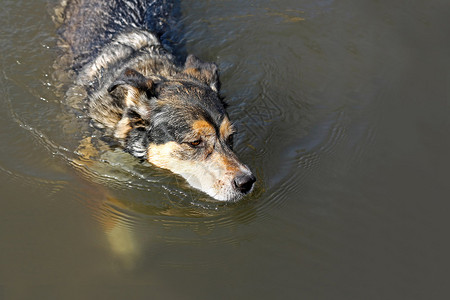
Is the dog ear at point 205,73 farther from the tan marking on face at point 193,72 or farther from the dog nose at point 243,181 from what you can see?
the dog nose at point 243,181

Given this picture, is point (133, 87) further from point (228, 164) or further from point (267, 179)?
point (267, 179)

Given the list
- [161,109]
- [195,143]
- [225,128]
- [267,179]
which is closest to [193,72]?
[161,109]

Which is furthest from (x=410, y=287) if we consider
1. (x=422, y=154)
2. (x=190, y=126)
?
(x=190, y=126)

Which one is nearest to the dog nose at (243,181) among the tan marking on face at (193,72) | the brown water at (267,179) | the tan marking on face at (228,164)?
the tan marking on face at (228,164)

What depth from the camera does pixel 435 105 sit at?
7656mm

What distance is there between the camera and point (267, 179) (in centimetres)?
668

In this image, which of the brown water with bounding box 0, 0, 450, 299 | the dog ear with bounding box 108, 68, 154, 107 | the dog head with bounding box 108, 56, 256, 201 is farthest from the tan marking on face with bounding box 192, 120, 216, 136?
the brown water with bounding box 0, 0, 450, 299

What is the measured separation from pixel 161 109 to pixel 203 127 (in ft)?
2.16

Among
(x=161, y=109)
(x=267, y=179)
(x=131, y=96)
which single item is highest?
(x=131, y=96)

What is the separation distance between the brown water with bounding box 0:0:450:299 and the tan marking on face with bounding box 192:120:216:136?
3.41 ft

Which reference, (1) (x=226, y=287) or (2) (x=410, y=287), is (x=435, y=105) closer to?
(2) (x=410, y=287)

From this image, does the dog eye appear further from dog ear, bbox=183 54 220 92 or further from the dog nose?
dog ear, bbox=183 54 220 92

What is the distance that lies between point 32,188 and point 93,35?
9.96 ft

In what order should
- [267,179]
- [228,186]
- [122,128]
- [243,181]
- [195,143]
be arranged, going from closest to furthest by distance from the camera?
[243,181]
[228,186]
[195,143]
[122,128]
[267,179]
